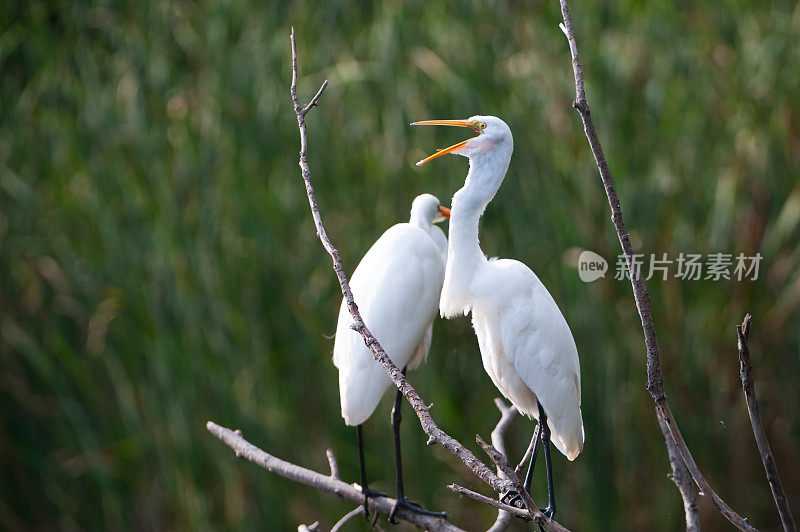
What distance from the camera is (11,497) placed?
2.25 metres

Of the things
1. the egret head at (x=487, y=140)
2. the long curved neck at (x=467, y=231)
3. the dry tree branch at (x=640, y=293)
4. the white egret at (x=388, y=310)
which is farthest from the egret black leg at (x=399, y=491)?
the dry tree branch at (x=640, y=293)

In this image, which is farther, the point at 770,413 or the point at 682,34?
the point at 682,34

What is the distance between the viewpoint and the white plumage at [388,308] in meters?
1.41

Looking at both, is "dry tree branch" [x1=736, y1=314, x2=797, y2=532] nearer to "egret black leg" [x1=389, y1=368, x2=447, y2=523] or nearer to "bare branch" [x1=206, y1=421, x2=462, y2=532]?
"bare branch" [x1=206, y1=421, x2=462, y2=532]

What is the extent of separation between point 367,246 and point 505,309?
28.0 inches

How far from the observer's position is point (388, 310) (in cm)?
145

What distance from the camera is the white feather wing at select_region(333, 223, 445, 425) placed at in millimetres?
1412

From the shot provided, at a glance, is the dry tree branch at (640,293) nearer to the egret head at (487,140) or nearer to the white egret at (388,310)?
the egret head at (487,140)

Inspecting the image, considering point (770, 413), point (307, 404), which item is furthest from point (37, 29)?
point (770, 413)

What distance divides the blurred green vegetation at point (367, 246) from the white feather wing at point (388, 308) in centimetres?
32

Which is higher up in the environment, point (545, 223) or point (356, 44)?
point (356, 44)

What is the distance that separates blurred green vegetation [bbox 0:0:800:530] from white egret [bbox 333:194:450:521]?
1.05ft

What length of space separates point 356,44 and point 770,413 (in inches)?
60.3

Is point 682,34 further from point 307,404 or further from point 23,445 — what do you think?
point 23,445
